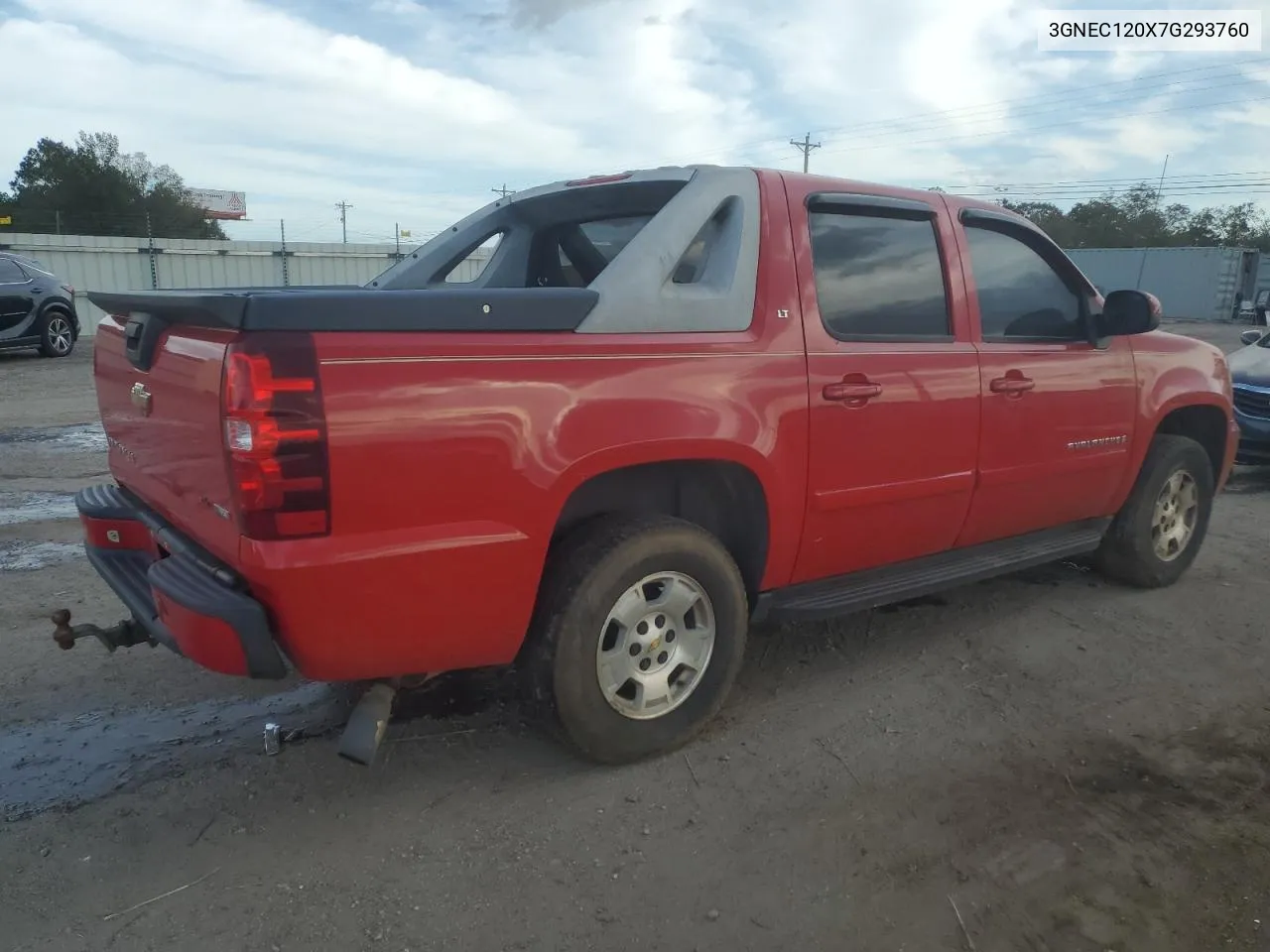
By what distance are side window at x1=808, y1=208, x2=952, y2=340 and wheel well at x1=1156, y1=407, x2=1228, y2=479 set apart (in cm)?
204

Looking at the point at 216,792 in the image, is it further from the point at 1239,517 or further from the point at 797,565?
the point at 1239,517

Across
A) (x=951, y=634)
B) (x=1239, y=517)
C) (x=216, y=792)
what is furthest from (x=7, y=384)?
(x=1239, y=517)

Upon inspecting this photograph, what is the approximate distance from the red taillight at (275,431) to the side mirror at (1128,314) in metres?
3.51

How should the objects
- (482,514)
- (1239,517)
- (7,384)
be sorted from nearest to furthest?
(482,514) < (1239,517) < (7,384)

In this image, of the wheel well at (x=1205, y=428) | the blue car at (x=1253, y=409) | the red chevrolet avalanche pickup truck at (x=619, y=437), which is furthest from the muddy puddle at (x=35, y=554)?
the blue car at (x=1253, y=409)

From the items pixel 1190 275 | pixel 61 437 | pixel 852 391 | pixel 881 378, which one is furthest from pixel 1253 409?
pixel 1190 275

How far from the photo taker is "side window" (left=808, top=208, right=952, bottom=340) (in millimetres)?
3432

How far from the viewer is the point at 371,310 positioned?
2.38 metres

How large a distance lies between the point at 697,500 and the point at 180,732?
1950 millimetres

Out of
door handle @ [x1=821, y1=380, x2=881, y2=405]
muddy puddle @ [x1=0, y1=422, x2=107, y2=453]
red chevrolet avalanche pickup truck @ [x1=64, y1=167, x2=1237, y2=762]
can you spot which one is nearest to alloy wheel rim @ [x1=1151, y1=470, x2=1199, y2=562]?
red chevrolet avalanche pickup truck @ [x1=64, y1=167, x2=1237, y2=762]

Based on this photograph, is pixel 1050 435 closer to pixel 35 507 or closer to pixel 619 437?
pixel 619 437

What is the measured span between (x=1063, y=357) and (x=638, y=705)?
242 centimetres

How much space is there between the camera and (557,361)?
Result: 2.68 m

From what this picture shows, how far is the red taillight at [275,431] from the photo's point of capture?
7.47 ft
